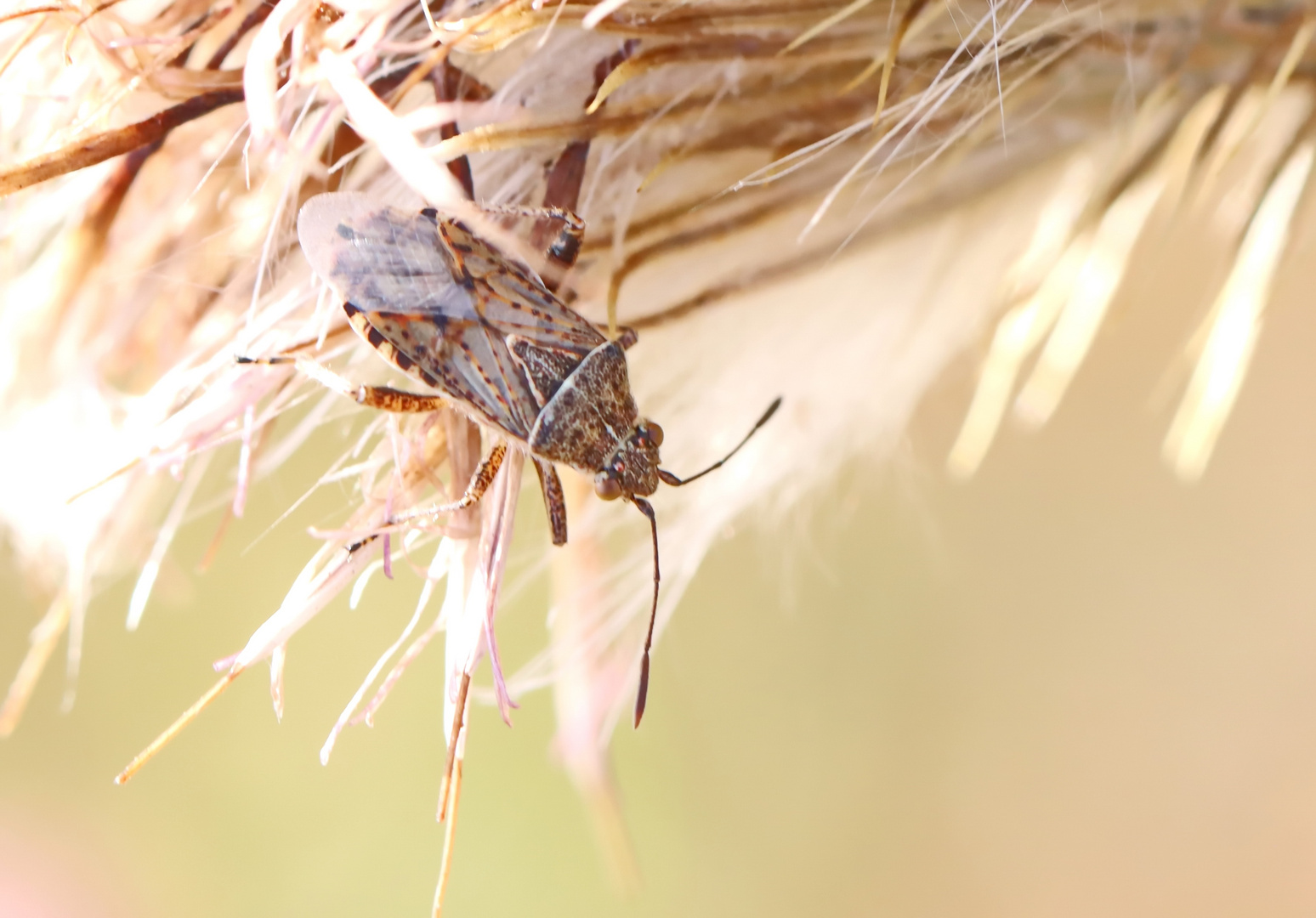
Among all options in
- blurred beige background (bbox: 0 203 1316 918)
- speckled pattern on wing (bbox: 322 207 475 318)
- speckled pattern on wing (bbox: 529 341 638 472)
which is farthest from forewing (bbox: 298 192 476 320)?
blurred beige background (bbox: 0 203 1316 918)

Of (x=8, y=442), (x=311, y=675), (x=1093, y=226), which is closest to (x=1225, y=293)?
(x=1093, y=226)

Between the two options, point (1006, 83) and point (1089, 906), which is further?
point (1089, 906)

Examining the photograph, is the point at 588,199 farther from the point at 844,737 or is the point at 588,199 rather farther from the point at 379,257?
the point at 844,737

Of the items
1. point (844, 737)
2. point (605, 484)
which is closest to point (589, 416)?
point (605, 484)

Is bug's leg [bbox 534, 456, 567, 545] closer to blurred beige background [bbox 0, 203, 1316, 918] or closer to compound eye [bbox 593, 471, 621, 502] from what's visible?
compound eye [bbox 593, 471, 621, 502]

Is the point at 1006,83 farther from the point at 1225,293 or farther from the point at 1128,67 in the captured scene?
the point at 1225,293

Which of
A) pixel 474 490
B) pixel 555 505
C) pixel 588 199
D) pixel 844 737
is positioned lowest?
pixel 844 737

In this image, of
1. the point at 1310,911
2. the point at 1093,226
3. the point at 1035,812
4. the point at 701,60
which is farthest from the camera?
the point at 1035,812
